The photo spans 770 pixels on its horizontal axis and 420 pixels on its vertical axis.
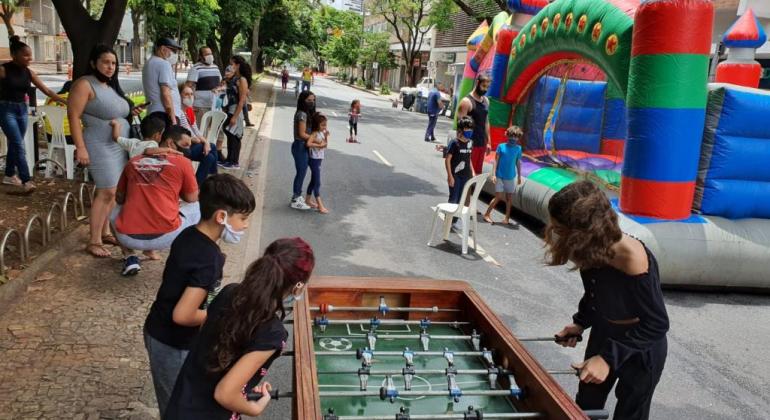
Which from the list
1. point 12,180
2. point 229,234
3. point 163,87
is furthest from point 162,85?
point 229,234

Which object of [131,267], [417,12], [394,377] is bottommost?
[131,267]

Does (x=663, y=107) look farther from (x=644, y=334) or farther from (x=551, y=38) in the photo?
(x=644, y=334)

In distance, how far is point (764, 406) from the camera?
443 centimetres

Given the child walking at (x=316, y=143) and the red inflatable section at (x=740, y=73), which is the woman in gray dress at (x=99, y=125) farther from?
the red inflatable section at (x=740, y=73)

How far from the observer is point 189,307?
8.42ft

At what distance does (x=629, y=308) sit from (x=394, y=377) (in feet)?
3.72

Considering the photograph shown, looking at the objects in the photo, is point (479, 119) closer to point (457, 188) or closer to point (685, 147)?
point (457, 188)

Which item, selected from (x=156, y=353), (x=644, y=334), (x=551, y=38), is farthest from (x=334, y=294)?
(x=551, y=38)

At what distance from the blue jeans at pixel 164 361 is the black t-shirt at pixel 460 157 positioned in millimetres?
5526

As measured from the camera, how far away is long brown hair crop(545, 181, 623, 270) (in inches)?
96.1

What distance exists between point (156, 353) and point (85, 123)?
348 centimetres

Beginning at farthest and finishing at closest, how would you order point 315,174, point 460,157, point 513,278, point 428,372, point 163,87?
point 315,174
point 460,157
point 163,87
point 513,278
point 428,372

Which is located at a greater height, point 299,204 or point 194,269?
point 194,269

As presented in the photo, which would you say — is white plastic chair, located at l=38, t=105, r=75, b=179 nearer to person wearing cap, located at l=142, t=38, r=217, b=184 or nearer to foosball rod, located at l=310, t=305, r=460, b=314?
person wearing cap, located at l=142, t=38, r=217, b=184
